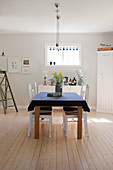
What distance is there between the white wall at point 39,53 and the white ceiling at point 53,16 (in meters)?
0.42

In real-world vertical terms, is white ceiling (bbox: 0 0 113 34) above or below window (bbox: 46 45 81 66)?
above

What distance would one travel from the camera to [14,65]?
24.2 feet

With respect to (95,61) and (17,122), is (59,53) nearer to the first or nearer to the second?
(95,61)

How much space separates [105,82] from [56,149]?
3.81m

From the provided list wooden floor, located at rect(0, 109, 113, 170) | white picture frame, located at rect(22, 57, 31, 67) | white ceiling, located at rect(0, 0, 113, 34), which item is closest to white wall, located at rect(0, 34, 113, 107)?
white picture frame, located at rect(22, 57, 31, 67)

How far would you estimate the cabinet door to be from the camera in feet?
21.9

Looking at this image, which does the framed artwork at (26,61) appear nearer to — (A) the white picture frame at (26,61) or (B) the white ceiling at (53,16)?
(A) the white picture frame at (26,61)

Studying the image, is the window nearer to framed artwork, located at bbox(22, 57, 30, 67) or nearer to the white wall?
the white wall

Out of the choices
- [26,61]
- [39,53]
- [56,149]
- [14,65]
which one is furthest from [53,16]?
[56,149]

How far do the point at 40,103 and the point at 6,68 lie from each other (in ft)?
12.6

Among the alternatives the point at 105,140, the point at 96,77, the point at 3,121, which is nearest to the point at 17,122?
the point at 3,121

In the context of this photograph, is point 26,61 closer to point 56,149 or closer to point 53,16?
point 53,16

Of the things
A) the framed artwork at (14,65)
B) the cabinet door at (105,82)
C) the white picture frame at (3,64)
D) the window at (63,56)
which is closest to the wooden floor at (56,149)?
the cabinet door at (105,82)

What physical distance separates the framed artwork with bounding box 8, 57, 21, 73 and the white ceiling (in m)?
0.97
